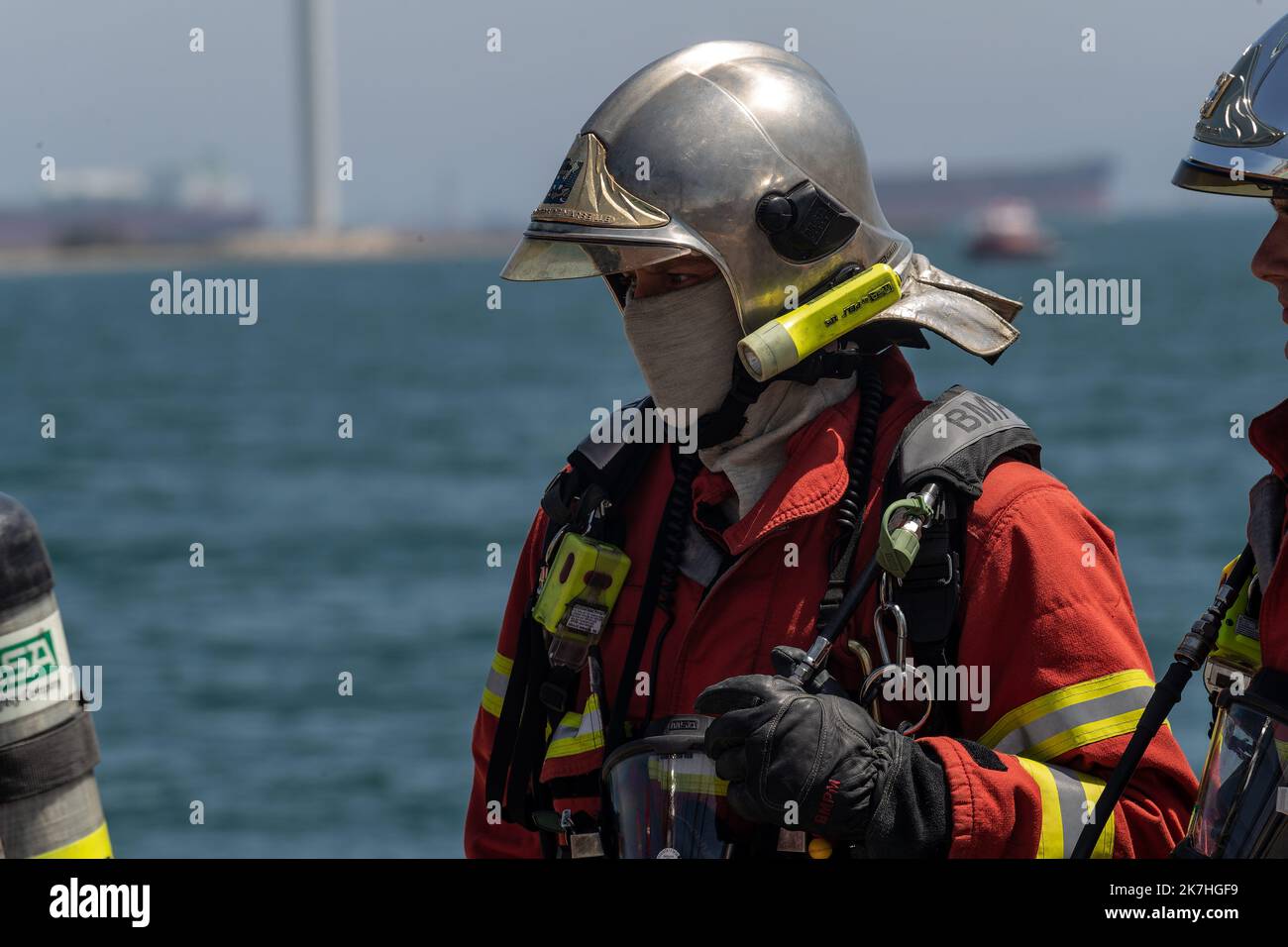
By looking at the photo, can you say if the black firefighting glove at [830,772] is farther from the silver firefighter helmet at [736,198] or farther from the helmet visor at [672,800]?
the silver firefighter helmet at [736,198]

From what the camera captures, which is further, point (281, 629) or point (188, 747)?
point (281, 629)

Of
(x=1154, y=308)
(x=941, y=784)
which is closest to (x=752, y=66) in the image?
(x=941, y=784)

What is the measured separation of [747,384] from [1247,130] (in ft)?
2.82

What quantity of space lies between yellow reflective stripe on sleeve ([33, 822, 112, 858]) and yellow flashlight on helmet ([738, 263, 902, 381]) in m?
1.27

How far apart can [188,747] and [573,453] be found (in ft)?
42.2

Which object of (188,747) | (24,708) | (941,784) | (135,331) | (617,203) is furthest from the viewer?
(135,331)

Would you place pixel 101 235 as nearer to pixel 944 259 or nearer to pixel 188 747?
pixel 944 259

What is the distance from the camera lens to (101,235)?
135 metres

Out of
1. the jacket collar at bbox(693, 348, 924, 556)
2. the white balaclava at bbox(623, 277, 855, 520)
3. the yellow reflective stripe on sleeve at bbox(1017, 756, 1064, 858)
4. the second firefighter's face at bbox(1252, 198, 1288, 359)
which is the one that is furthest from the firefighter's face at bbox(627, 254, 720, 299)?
the yellow reflective stripe on sleeve at bbox(1017, 756, 1064, 858)

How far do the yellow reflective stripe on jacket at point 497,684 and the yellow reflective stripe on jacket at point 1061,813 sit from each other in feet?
3.43

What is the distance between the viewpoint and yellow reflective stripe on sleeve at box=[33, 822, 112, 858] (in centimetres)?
295

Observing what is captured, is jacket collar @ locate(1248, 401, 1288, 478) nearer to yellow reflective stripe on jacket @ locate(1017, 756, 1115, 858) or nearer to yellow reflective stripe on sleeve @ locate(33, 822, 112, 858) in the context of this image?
yellow reflective stripe on jacket @ locate(1017, 756, 1115, 858)

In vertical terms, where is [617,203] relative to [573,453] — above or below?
above
